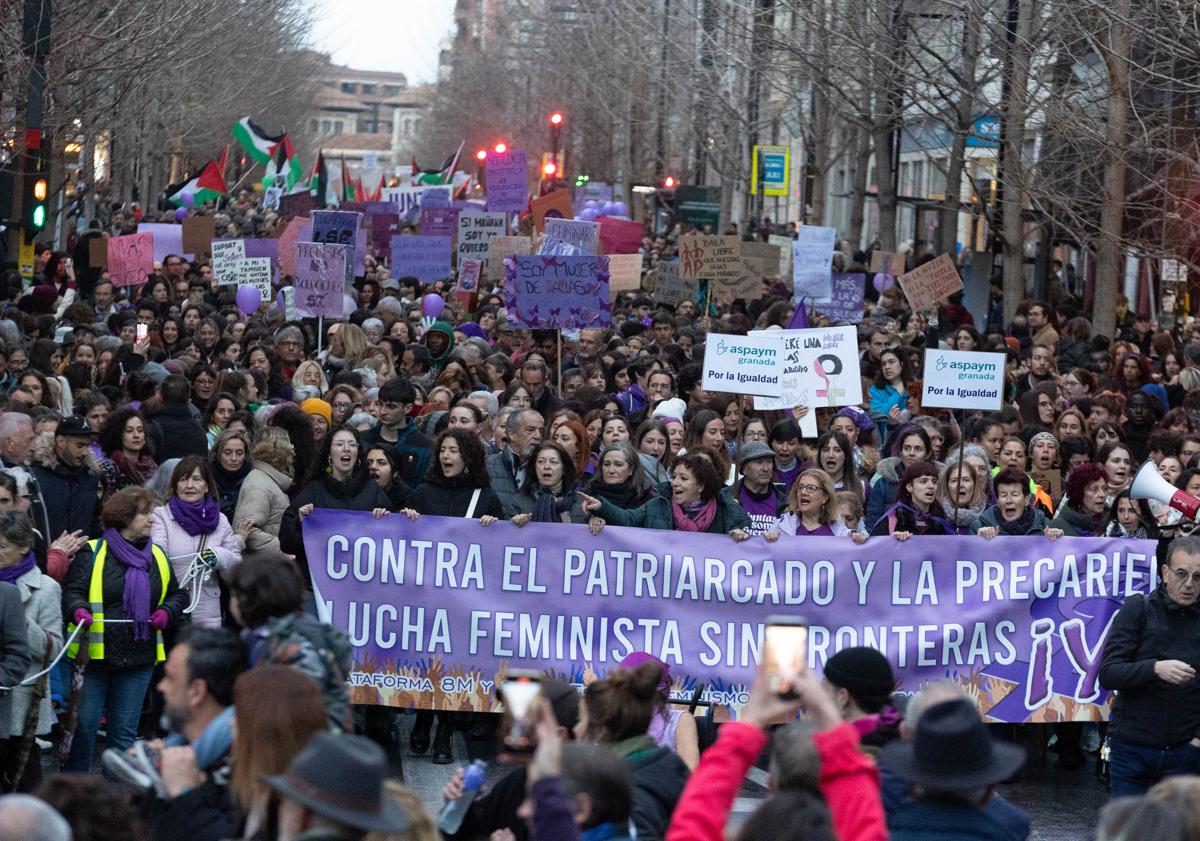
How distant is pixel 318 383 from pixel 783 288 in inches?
542

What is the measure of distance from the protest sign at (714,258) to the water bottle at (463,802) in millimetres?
16458

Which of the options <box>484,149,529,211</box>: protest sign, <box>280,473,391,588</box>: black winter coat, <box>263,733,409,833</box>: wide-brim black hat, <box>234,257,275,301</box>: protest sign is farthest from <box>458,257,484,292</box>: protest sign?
<box>263,733,409,833</box>: wide-brim black hat

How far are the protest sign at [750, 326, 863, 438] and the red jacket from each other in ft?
27.3

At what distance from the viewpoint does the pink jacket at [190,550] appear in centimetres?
938

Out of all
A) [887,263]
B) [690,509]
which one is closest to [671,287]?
[887,263]

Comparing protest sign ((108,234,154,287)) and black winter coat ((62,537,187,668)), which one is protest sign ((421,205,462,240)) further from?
black winter coat ((62,537,187,668))

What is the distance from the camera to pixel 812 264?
24062mm

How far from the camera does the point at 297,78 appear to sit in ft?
246

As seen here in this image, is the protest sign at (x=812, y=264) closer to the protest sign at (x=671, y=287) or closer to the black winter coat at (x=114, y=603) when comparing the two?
the protest sign at (x=671, y=287)

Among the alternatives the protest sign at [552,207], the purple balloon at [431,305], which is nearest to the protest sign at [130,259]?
the purple balloon at [431,305]

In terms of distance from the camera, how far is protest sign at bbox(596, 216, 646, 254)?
30797mm

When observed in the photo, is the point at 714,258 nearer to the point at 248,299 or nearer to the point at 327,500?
the point at 248,299

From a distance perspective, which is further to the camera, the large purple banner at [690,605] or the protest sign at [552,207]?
the protest sign at [552,207]

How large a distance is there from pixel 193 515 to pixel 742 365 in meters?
3.93
